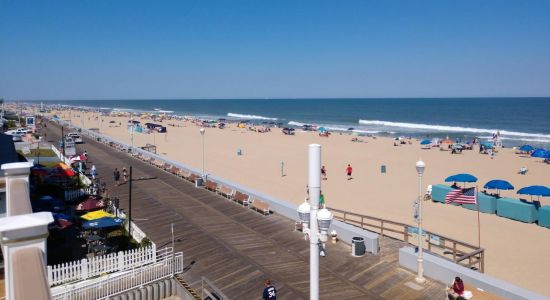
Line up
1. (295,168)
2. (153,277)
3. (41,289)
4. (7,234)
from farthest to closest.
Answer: (295,168) < (153,277) < (7,234) < (41,289)

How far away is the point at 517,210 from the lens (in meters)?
18.6

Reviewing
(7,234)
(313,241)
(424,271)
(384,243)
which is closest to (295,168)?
(384,243)

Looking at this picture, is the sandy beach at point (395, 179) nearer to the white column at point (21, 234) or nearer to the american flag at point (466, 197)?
the american flag at point (466, 197)

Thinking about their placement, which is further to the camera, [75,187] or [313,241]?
[75,187]

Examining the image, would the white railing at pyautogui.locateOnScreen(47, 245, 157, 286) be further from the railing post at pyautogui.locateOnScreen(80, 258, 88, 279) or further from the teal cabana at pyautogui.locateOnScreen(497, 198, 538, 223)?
the teal cabana at pyautogui.locateOnScreen(497, 198, 538, 223)

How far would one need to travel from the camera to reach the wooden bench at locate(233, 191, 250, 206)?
57.1 ft

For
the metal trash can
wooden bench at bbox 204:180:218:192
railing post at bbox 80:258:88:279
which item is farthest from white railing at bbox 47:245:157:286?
wooden bench at bbox 204:180:218:192

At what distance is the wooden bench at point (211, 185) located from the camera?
66.4 ft

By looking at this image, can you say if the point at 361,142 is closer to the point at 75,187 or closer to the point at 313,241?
the point at 75,187

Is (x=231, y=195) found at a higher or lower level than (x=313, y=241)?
lower

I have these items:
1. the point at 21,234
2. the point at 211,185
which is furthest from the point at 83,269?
the point at 211,185

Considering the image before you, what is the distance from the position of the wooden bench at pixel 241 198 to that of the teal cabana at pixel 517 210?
1154 cm

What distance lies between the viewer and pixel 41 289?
2693mm

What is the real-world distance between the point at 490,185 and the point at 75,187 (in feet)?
68.1
